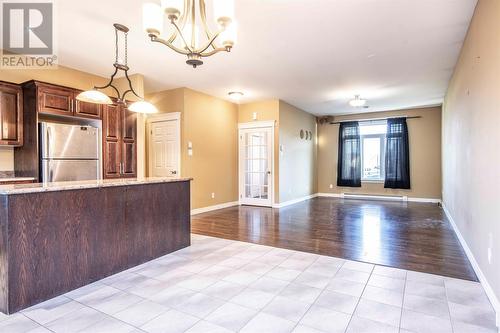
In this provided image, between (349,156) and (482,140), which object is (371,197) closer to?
(349,156)

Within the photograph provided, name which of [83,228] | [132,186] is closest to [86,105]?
[132,186]

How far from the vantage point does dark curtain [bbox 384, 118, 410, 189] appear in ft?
26.4

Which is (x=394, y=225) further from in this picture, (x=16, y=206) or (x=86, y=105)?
(x=86, y=105)

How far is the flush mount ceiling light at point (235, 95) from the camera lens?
240 inches

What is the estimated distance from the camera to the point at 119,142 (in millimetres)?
4816

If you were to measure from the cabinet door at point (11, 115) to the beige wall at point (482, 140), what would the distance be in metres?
5.32

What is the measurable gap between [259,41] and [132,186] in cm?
235

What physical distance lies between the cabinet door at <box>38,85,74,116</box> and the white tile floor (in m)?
2.68

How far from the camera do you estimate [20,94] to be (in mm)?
3932

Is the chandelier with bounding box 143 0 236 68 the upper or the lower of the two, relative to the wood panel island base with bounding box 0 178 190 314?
upper

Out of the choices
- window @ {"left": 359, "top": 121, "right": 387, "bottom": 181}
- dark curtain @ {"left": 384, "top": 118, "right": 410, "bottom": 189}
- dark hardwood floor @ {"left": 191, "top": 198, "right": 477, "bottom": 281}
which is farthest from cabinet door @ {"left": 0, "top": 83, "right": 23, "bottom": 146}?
dark curtain @ {"left": 384, "top": 118, "right": 410, "bottom": 189}

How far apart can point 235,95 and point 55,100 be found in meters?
3.42

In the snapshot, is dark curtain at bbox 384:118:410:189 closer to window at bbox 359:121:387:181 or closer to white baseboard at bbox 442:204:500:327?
window at bbox 359:121:387:181

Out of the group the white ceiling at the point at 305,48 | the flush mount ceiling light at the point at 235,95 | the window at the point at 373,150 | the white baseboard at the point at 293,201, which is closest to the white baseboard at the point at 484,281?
the white ceiling at the point at 305,48
